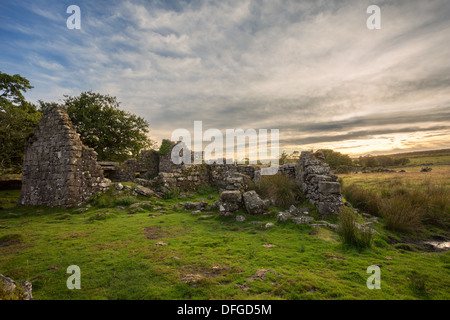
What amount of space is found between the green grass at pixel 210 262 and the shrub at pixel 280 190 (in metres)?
2.26

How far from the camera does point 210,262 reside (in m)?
4.21

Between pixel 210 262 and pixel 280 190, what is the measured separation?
19.7 feet

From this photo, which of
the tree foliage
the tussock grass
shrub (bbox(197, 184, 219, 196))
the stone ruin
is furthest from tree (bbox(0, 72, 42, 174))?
the tree foliage

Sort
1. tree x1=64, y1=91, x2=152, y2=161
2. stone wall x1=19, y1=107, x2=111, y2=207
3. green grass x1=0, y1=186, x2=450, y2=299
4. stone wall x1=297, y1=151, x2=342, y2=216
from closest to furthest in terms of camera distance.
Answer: green grass x1=0, y1=186, x2=450, y2=299 → stone wall x1=297, y1=151, x2=342, y2=216 → stone wall x1=19, y1=107, x2=111, y2=207 → tree x1=64, y1=91, x2=152, y2=161

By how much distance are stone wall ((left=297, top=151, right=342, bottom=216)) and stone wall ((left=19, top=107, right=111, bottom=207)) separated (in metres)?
10.3

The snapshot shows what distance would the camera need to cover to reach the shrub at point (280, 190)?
912 centimetres

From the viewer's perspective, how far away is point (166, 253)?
4652 millimetres

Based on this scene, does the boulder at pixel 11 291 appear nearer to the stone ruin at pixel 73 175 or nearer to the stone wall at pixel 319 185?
the stone ruin at pixel 73 175

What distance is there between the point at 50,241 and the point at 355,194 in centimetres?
1169

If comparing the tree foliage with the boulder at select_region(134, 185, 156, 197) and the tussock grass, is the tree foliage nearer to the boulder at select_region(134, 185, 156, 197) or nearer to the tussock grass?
the tussock grass

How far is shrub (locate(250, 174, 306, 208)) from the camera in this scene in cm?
912

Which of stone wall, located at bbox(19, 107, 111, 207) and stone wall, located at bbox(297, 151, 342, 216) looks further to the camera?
stone wall, located at bbox(19, 107, 111, 207)
